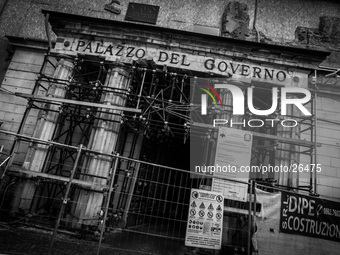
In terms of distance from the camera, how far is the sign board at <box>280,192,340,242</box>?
17.1 feet

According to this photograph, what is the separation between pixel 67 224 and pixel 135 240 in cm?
233

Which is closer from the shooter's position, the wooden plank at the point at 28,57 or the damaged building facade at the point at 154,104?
the damaged building facade at the point at 154,104

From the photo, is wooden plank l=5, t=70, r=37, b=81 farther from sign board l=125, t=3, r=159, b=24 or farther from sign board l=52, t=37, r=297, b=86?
sign board l=125, t=3, r=159, b=24

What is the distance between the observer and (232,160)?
740 centimetres

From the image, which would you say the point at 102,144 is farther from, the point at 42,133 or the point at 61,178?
the point at 42,133

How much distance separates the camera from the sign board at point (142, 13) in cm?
1149

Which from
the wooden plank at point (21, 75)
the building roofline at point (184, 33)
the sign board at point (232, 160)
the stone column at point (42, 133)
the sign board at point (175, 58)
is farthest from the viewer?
the wooden plank at point (21, 75)

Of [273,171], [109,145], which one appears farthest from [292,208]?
[109,145]

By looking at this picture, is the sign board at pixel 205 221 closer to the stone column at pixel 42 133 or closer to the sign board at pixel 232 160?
the sign board at pixel 232 160

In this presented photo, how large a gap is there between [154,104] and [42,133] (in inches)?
169

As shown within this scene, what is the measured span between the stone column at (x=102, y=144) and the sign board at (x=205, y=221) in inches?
147

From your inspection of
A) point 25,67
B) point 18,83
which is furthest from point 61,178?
point 25,67

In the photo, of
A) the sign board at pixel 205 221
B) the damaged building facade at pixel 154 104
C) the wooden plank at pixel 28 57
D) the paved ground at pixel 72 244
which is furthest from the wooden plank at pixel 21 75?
the sign board at pixel 205 221

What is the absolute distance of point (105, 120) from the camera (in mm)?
8141
